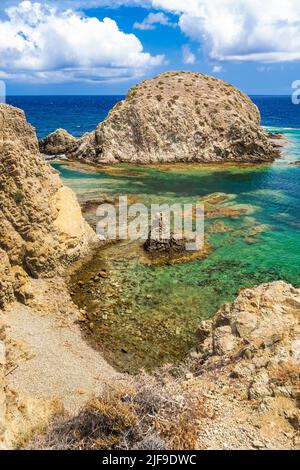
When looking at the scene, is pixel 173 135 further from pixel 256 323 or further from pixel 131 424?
pixel 131 424

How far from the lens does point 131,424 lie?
10.2 m

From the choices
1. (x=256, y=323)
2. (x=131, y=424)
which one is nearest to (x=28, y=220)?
(x=256, y=323)

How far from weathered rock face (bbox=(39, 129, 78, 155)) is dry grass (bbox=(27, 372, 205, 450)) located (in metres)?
73.3

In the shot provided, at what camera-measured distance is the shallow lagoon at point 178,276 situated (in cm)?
2125

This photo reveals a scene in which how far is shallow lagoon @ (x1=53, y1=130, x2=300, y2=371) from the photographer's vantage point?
21.2 m

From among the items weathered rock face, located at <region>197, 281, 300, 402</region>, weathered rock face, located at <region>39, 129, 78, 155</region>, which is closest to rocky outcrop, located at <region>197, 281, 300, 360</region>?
weathered rock face, located at <region>197, 281, 300, 402</region>

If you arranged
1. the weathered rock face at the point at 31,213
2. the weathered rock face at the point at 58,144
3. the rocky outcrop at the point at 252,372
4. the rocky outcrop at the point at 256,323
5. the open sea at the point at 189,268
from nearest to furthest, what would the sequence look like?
the rocky outcrop at the point at 252,372 < the rocky outcrop at the point at 256,323 < the open sea at the point at 189,268 < the weathered rock face at the point at 31,213 < the weathered rock face at the point at 58,144

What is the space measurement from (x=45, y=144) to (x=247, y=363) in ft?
253

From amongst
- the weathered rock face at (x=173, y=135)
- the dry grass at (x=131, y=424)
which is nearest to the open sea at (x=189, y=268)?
the dry grass at (x=131, y=424)

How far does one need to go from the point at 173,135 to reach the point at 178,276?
2053 inches

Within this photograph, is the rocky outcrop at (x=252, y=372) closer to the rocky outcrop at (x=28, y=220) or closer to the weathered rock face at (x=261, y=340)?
the weathered rock face at (x=261, y=340)

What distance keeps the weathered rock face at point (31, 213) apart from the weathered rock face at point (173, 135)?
43935mm

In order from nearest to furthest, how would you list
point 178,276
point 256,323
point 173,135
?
point 256,323, point 178,276, point 173,135

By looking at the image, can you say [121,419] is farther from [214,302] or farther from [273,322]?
→ [214,302]
